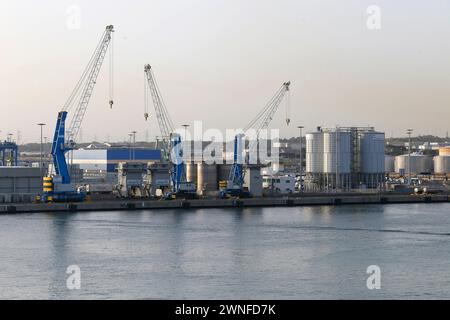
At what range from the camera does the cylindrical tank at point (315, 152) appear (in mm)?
68000

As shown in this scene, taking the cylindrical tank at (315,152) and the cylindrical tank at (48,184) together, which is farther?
the cylindrical tank at (315,152)

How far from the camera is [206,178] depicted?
65812 millimetres

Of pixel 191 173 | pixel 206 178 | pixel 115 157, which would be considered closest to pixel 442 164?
pixel 115 157

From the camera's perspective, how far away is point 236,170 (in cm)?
6166

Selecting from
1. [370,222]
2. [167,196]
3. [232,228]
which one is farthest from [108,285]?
[167,196]

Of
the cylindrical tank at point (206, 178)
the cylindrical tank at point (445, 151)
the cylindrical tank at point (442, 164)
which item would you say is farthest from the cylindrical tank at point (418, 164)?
the cylindrical tank at point (206, 178)

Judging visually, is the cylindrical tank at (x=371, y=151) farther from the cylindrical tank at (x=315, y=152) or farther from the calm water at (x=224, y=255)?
the calm water at (x=224, y=255)

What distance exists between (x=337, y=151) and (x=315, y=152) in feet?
7.40

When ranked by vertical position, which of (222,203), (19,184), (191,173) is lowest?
(222,203)

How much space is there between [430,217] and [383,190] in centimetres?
2247

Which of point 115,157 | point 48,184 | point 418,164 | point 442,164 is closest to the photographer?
point 48,184

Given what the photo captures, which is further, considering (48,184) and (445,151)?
(445,151)

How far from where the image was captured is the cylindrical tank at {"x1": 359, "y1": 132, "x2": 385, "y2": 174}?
67688 millimetres

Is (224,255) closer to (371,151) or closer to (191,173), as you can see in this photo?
(191,173)
